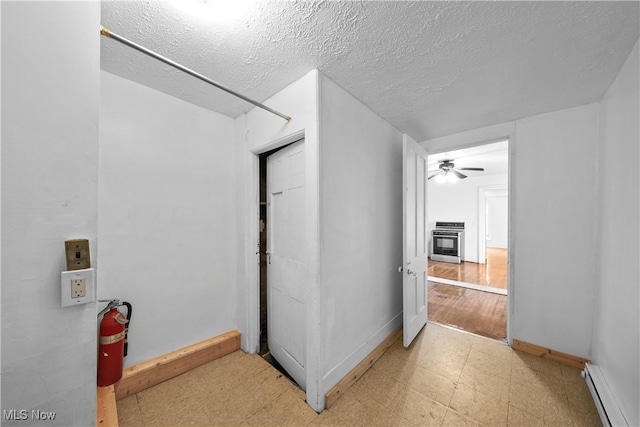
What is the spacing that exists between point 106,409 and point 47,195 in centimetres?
141

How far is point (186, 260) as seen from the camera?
202cm

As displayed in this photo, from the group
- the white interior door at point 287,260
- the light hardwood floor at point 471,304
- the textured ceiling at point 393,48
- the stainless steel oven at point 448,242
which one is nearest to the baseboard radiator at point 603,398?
the light hardwood floor at point 471,304

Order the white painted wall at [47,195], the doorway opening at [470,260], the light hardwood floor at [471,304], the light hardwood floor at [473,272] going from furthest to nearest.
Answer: the light hardwood floor at [473,272] → the doorway opening at [470,260] → the light hardwood floor at [471,304] → the white painted wall at [47,195]

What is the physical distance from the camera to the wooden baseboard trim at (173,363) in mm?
1668

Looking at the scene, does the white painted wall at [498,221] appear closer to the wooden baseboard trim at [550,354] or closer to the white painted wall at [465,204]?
the white painted wall at [465,204]

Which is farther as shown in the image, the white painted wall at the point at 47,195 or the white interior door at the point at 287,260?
the white interior door at the point at 287,260

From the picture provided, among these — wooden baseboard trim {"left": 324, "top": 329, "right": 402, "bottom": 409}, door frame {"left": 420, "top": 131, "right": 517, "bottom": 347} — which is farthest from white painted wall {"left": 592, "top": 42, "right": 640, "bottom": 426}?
wooden baseboard trim {"left": 324, "top": 329, "right": 402, "bottom": 409}

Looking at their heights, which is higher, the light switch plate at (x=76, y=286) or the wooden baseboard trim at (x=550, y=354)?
the light switch plate at (x=76, y=286)

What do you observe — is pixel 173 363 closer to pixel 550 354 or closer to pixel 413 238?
pixel 413 238

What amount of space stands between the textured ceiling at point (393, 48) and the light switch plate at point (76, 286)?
1.32m

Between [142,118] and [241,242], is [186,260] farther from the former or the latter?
[142,118]

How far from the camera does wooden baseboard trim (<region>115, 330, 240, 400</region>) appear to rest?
5.47 ft

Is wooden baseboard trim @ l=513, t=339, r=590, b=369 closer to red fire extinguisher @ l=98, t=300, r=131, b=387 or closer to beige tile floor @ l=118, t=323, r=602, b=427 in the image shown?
beige tile floor @ l=118, t=323, r=602, b=427

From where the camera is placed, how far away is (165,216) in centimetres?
191
